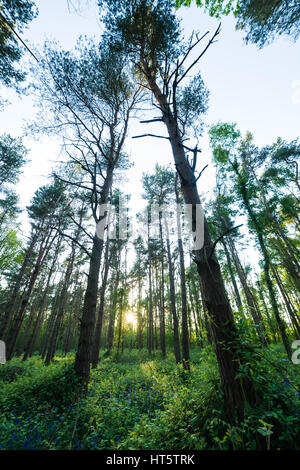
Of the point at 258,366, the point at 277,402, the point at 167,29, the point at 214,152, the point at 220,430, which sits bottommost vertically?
the point at 220,430

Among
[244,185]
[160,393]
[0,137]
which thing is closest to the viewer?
[160,393]

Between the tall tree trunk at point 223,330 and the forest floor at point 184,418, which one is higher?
the tall tree trunk at point 223,330

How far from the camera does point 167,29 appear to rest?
4.27 metres

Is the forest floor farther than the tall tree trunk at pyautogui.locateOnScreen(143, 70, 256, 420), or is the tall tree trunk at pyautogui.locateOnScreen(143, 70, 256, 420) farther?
the tall tree trunk at pyautogui.locateOnScreen(143, 70, 256, 420)

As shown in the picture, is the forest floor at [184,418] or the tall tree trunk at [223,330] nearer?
the forest floor at [184,418]

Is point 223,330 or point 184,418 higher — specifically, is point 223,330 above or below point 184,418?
above

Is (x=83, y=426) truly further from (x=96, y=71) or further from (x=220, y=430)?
(x=96, y=71)

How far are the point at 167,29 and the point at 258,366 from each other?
7.16m

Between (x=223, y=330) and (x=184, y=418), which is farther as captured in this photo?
(x=184, y=418)

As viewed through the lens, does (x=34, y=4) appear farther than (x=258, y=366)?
Yes

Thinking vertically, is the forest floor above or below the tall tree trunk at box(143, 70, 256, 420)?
below
